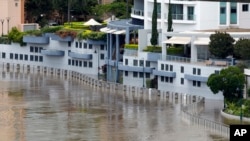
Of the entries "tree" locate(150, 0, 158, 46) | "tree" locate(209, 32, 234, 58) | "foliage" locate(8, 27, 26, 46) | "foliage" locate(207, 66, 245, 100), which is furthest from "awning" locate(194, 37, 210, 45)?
"foliage" locate(8, 27, 26, 46)

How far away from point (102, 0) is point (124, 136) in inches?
1797

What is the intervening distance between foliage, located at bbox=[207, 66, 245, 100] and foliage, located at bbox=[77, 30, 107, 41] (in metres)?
16.0

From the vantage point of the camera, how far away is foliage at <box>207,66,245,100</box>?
49.2 metres

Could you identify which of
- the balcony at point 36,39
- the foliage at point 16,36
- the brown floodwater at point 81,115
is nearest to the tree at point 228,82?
the brown floodwater at point 81,115

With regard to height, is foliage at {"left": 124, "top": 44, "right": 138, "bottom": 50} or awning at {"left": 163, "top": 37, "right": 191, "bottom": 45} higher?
awning at {"left": 163, "top": 37, "right": 191, "bottom": 45}

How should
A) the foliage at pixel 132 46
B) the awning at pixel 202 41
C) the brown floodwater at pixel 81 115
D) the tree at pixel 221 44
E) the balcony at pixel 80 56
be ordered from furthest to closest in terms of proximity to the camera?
1. the balcony at pixel 80 56
2. the foliage at pixel 132 46
3. the awning at pixel 202 41
4. the tree at pixel 221 44
5. the brown floodwater at pixel 81 115

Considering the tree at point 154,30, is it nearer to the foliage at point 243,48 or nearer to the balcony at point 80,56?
the foliage at point 243,48

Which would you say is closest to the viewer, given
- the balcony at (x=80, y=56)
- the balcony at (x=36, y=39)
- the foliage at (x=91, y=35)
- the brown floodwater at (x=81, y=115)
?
the brown floodwater at (x=81, y=115)

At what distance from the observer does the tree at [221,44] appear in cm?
5381

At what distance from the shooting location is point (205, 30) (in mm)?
58594

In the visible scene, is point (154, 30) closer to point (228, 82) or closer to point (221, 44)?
point (221, 44)

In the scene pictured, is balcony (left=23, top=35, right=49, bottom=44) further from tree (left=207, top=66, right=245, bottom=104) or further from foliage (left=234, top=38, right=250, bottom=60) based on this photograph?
tree (left=207, top=66, right=245, bottom=104)

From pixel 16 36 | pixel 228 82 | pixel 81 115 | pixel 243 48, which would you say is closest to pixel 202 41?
pixel 243 48

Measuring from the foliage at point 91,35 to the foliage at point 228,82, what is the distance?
52.6ft
